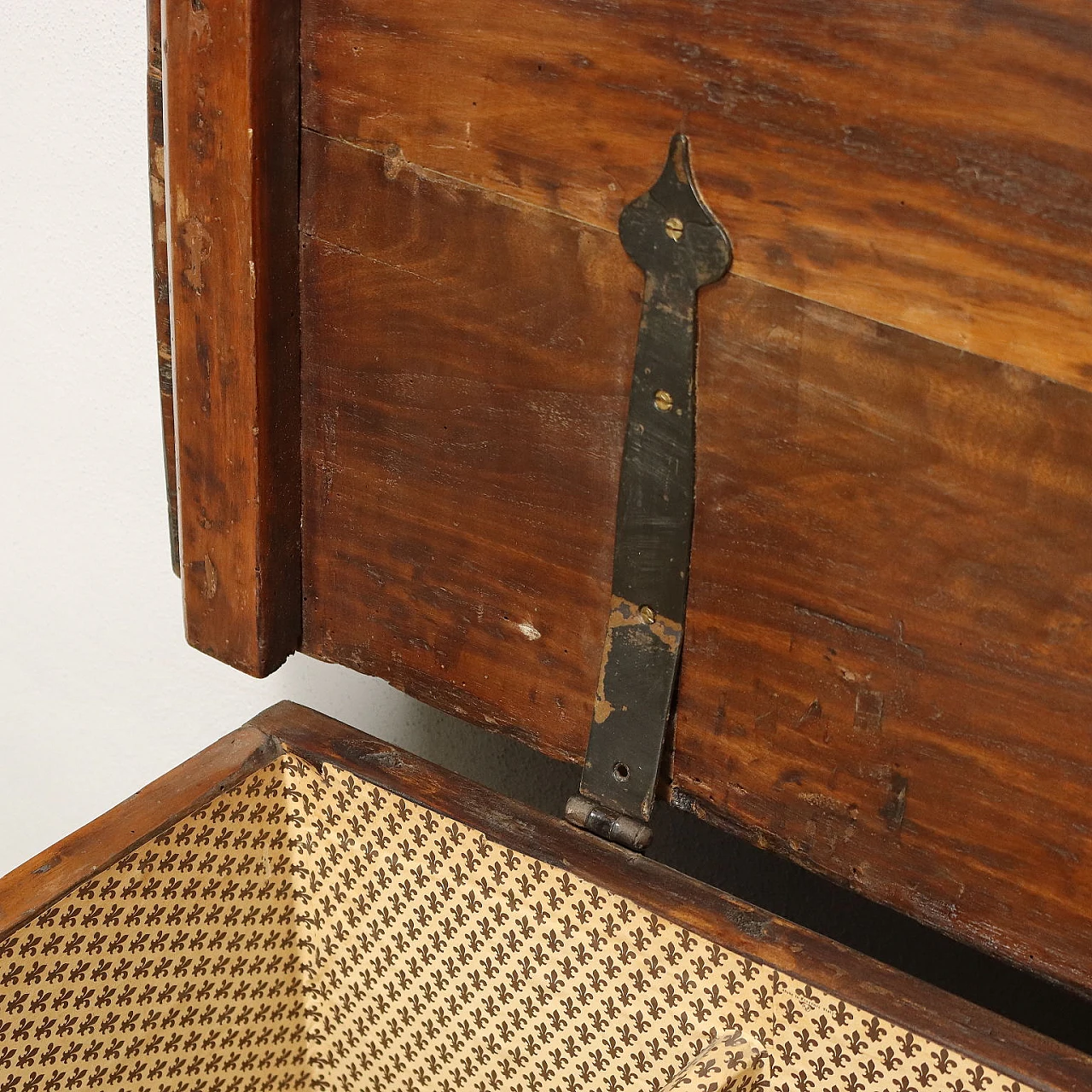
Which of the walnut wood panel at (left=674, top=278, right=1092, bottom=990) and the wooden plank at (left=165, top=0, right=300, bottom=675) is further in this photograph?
the wooden plank at (left=165, top=0, right=300, bottom=675)

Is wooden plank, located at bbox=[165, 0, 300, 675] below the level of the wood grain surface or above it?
above

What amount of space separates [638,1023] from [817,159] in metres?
0.50

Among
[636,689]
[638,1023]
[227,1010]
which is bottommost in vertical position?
[227,1010]

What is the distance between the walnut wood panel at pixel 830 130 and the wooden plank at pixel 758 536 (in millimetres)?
21

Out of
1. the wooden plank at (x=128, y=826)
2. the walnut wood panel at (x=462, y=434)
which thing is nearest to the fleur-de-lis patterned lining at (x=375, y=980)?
the wooden plank at (x=128, y=826)

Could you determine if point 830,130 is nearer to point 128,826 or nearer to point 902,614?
point 902,614

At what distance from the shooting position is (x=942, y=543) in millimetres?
631

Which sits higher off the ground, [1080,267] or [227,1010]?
[1080,267]

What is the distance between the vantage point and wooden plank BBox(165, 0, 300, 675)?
2.44 ft

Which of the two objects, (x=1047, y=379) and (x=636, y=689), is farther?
(x=636, y=689)

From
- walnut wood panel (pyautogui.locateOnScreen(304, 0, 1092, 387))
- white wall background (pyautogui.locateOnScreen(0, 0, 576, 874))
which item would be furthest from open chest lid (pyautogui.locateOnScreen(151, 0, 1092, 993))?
white wall background (pyautogui.locateOnScreen(0, 0, 576, 874))

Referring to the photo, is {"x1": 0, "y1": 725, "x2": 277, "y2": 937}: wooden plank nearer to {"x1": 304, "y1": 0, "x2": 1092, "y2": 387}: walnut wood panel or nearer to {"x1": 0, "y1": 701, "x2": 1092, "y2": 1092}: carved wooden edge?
{"x1": 0, "y1": 701, "x2": 1092, "y2": 1092}: carved wooden edge

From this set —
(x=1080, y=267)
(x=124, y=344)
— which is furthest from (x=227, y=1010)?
(x=1080, y=267)

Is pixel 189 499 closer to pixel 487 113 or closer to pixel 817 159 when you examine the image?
pixel 487 113
